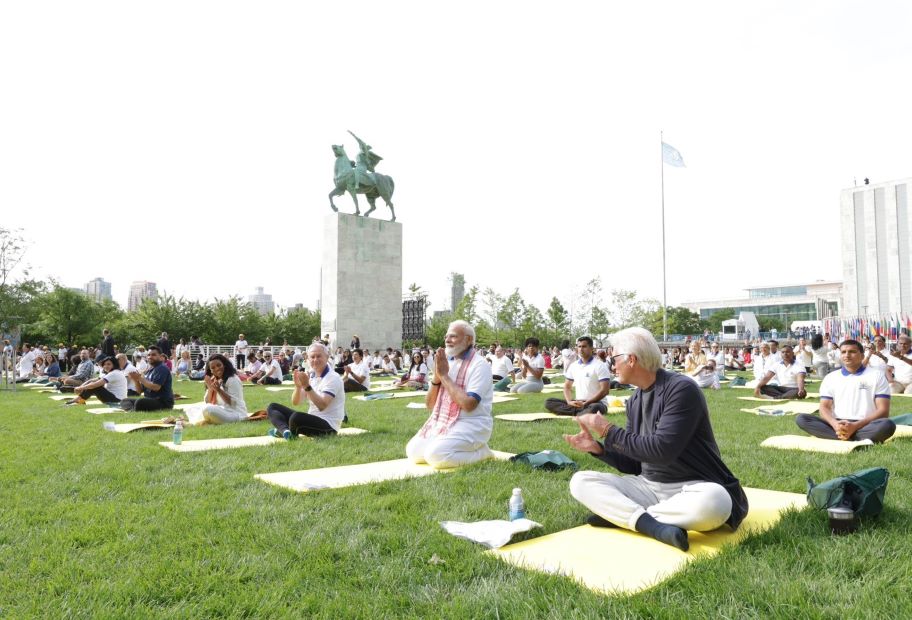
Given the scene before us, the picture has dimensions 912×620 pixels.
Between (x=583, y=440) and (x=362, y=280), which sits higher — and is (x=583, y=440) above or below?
below

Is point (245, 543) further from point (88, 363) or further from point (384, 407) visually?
point (88, 363)

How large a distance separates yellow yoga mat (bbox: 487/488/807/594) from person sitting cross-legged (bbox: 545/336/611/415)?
540 centimetres

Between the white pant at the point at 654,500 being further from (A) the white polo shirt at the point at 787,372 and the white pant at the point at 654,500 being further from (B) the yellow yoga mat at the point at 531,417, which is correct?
(A) the white polo shirt at the point at 787,372

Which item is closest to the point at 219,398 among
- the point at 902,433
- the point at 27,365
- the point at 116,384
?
the point at 116,384

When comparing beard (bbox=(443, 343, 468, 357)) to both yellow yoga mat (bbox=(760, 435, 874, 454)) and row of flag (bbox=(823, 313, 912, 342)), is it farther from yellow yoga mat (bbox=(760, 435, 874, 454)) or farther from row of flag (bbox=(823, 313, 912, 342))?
row of flag (bbox=(823, 313, 912, 342))

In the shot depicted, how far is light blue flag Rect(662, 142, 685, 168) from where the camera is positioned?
3453 centimetres

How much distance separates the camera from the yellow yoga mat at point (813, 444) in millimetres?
6027

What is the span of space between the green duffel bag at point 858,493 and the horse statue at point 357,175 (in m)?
24.4

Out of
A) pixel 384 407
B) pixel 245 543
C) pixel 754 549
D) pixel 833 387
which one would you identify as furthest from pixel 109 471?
pixel 833 387

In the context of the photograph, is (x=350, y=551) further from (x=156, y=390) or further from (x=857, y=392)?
(x=156, y=390)

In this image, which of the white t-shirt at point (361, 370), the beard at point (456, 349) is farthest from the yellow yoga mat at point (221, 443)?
the white t-shirt at point (361, 370)

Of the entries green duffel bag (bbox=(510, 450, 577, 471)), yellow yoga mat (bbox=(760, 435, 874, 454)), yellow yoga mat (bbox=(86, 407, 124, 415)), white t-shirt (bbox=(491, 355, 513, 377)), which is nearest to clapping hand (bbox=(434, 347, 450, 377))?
green duffel bag (bbox=(510, 450, 577, 471))

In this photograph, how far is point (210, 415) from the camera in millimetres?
8586

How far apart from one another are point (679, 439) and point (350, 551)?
1762 millimetres
